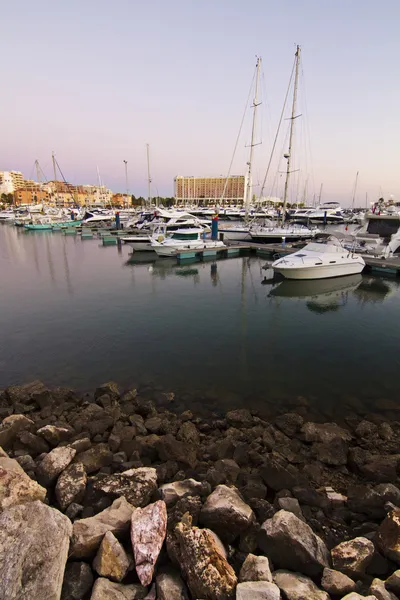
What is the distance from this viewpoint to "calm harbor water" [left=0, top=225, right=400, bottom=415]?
366 inches

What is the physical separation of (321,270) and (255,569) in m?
19.9

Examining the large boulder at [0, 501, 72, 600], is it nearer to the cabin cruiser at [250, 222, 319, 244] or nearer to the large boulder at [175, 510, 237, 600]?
the large boulder at [175, 510, 237, 600]

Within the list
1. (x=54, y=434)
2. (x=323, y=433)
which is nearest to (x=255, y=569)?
(x=323, y=433)

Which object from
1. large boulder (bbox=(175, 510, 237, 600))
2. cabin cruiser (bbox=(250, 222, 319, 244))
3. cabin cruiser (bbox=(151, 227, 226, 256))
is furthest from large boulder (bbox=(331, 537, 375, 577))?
cabin cruiser (bbox=(250, 222, 319, 244))

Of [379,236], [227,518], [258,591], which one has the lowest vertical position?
[227,518]

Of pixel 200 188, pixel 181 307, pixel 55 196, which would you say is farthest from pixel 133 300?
pixel 200 188

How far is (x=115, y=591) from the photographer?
3.15 meters

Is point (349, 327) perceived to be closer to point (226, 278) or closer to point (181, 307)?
point (181, 307)

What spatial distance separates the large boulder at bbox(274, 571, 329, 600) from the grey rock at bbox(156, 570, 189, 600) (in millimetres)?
978

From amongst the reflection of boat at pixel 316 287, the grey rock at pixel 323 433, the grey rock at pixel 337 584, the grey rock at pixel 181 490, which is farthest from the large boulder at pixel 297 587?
the reflection of boat at pixel 316 287

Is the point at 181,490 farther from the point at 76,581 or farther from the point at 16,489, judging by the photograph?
the point at 16,489

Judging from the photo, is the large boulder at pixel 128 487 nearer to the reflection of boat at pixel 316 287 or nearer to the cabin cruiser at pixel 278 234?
the reflection of boat at pixel 316 287

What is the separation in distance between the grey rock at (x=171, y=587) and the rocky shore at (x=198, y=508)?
10 mm

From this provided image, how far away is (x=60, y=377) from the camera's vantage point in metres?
9.59
